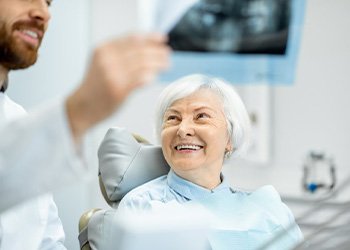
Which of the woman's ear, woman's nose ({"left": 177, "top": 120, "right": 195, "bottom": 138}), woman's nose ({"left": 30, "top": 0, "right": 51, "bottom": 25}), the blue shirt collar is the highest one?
woman's nose ({"left": 30, "top": 0, "right": 51, "bottom": 25})

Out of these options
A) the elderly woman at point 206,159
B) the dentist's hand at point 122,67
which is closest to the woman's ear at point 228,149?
the elderly woman at point 206,159

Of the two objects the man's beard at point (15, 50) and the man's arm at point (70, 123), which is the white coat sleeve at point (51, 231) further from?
the man's arm at point (70, 123)

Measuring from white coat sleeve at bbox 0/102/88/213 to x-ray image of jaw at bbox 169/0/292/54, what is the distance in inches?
84.2

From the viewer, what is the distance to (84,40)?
2.87 meters

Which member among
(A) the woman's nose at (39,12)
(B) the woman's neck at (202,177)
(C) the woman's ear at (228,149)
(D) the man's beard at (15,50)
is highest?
(A) the woman's nose at (39,12)

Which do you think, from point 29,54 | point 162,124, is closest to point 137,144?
point 162,124

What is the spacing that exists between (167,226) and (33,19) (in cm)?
49

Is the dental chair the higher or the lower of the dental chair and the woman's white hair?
the lower

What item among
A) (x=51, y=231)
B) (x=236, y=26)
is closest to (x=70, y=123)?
(x=51, y=231)

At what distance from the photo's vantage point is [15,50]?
3.77 ft

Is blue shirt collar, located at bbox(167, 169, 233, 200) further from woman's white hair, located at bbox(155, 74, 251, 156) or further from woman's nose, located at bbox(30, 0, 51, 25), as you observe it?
woman's nose, located at bbox(30, 0, 51, 25)

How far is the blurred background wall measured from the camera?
8.95 ft

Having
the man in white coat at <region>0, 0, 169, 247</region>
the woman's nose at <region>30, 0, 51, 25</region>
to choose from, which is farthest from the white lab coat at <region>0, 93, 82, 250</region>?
the woman's nose at <region>30, 0, 51, 25</region>

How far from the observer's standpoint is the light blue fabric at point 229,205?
1.68 meters
